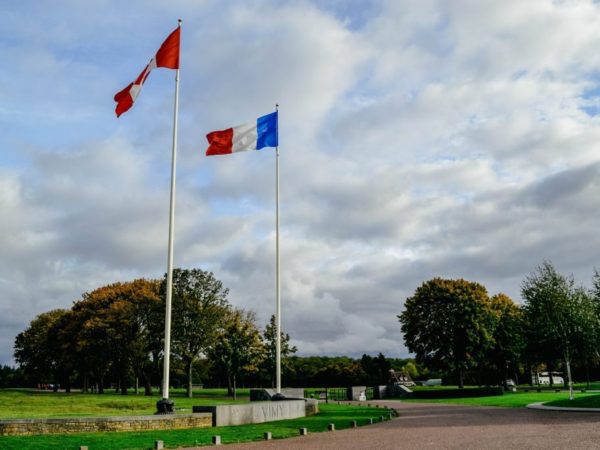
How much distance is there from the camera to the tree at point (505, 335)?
65269mm

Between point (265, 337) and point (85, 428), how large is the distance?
157 feet

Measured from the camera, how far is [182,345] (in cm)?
5491

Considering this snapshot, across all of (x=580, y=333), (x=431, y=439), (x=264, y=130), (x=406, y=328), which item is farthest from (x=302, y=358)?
(x=431, y=439)

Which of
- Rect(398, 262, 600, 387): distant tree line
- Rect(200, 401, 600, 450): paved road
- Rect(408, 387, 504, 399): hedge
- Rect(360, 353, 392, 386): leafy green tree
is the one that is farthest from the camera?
Rect(360, 353, 392, 386): leafy green tree

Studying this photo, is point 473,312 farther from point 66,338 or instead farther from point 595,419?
point 66,338

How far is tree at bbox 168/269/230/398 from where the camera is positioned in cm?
5484

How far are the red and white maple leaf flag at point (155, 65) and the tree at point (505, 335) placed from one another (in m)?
50.0

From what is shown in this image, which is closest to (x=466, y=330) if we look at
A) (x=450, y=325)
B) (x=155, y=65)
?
(x=450, y=325)

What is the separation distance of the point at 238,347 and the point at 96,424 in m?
42.9

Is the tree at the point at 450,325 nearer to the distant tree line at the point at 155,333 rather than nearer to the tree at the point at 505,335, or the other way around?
the tree at the point at 505,335

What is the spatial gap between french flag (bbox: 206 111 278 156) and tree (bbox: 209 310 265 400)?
115 ft

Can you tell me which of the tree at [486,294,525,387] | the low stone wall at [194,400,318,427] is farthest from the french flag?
the tree at [486,294,525,387]

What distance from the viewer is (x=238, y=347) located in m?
61.9

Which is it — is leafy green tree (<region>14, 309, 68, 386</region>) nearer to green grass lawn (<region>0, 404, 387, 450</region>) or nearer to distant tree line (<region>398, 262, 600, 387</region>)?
distant tree line (<region>398, 262, 600, 387</region>)
